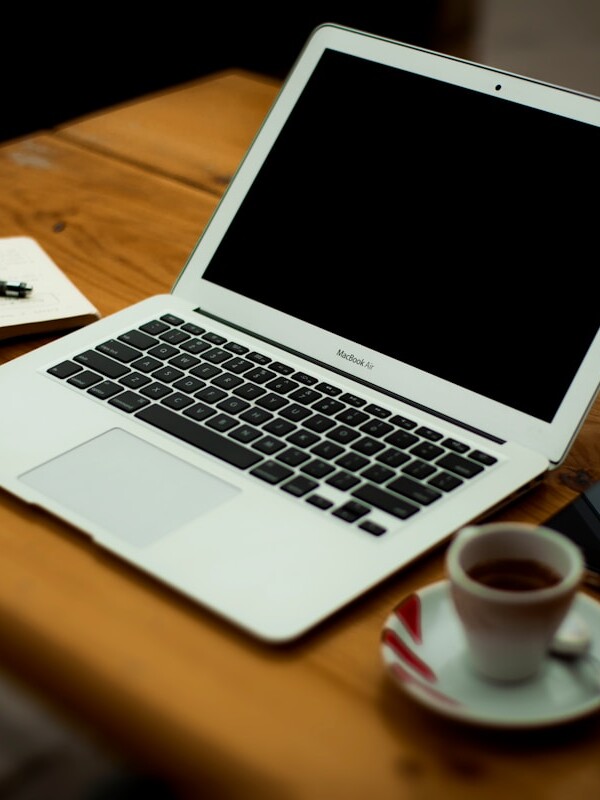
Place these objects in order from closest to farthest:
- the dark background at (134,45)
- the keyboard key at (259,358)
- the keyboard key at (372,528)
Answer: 1. the keyboard key at (372,528)
2. the keyboard key at (259,358)
3. the dark background at (134,45)

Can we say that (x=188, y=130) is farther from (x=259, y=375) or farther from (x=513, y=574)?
(x=513, y=574)

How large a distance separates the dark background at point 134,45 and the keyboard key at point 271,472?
8.51ft

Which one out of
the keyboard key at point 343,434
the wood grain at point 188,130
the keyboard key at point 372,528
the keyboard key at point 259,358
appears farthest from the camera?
the wood grain at point 188,130

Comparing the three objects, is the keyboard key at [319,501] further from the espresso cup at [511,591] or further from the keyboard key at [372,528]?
the espresso cup at [511,591]

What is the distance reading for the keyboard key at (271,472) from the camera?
77 cm

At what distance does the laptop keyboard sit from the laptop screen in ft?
0.23

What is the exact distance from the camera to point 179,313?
993 mm

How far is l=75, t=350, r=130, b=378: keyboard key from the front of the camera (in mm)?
903

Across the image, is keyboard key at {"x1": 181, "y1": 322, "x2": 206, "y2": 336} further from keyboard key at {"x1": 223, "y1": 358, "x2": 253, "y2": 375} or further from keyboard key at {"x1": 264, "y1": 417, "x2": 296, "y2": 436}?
keyboard key at {"x1": 264, "y1": 417, "x2": 296, "y2": 436}

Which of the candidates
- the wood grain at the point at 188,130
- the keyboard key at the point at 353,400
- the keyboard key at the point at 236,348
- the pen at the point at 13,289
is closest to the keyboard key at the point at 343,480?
the keyboard key at the point at 353,400

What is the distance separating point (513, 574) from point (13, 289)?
622 millimetres

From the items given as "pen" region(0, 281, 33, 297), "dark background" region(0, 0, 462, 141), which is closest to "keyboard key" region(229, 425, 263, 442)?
"pen" region(0, 281, 33, 297)

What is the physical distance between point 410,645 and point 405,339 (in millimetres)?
325

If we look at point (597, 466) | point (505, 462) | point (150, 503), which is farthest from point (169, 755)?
point (597, 466)
